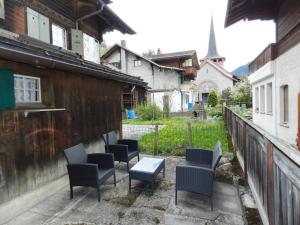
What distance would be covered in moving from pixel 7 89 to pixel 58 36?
4265 millimetres

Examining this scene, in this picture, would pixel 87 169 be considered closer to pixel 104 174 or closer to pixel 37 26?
pixel 104 174

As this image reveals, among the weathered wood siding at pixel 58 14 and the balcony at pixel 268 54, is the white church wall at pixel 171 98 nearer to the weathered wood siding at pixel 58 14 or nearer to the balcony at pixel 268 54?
the balcony at pixel 268 54

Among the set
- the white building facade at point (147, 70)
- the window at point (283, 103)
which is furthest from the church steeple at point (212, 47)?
the window at point (283, 103)

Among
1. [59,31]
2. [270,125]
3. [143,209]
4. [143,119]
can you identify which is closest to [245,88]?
[143,119]

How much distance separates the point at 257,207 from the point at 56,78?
4646 mm

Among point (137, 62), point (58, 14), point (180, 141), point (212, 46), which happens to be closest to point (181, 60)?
point (137, 62)

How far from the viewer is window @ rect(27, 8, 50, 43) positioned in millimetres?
5848

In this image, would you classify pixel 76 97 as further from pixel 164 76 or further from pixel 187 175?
pixel 164 76

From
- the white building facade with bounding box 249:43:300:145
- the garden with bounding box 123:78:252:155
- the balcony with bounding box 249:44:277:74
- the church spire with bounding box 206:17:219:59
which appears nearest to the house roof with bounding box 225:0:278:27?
the balcony with bounding box 249:44:277:74

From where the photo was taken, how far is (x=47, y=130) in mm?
4387

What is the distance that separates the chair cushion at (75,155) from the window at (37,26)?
12.2 ft

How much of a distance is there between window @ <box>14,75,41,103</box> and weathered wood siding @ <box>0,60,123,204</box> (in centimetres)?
12

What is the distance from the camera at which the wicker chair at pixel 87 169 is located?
3918 mm

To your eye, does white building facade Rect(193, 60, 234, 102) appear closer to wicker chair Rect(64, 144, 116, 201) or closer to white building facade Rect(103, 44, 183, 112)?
white building facade Rect(103, 44, 183, 112)
